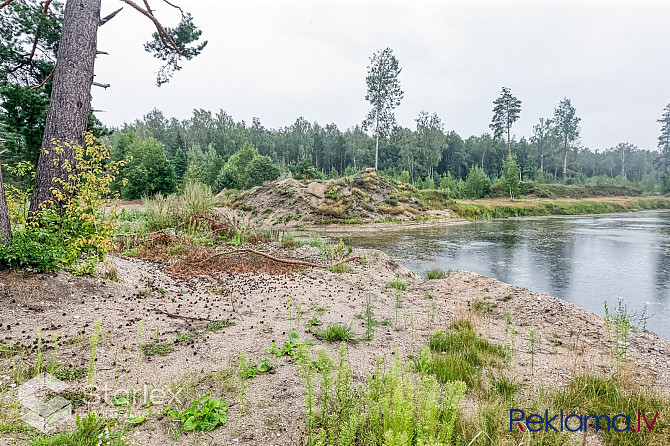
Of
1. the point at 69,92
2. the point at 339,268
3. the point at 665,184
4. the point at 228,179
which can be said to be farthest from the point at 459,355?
the point at 665,184

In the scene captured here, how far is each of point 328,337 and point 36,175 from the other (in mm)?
5179

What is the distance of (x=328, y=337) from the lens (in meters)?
4.39

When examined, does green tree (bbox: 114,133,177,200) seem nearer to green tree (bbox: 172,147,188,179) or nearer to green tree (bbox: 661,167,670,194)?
green tree (bbox: 172,147,188,179)

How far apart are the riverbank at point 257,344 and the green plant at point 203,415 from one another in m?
0.06

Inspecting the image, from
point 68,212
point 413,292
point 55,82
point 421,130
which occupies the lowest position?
point 413,292

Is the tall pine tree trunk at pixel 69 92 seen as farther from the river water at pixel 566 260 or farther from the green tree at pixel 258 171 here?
the green tree at pixel 258 171

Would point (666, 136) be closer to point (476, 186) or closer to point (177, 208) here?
point (476, 186)

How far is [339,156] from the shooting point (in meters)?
72.9

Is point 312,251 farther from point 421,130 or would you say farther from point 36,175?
point 421,130

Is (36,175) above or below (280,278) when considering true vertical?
above

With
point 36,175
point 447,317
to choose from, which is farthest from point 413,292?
point 36,175

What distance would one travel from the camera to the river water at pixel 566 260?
8.30 metres

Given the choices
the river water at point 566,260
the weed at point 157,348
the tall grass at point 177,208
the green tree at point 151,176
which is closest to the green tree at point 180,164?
the green tree at point 151,176

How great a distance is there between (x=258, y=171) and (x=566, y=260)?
32.1 metres
